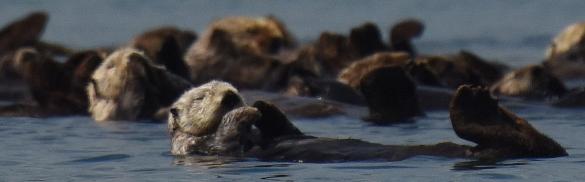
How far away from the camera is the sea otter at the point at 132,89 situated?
36.8 ft

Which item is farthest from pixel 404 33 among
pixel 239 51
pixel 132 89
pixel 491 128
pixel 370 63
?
pixel 491 128

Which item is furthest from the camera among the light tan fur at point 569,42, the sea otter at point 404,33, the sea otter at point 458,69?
the light tan fur at point 569,42

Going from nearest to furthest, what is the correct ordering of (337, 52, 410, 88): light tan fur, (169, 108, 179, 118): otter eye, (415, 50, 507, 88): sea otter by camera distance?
(169, 108, 179, 118): otter eye, (337, 52, 410, 88): light tan fur, (415, 50, 507, 88): sea otter

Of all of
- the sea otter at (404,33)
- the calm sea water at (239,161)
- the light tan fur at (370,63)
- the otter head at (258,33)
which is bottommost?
the calm sea water at (239,161)

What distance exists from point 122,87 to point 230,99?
229 centimetres

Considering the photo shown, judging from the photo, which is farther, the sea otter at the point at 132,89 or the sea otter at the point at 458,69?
the sea otter at the point at 458,69

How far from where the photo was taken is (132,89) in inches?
Result: 443

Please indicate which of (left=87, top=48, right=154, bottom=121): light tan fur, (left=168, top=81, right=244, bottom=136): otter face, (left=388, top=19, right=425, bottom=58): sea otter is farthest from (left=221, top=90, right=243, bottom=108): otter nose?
(left=388, top=19, right=425, bottom=58): sea otter

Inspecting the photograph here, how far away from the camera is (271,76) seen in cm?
1320

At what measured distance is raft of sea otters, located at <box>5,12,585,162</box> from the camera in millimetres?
8086

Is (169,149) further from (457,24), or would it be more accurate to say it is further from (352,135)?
(457,24)

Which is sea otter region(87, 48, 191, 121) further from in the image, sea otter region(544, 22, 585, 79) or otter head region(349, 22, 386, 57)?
sea otter region(544, 22, 585, 79)

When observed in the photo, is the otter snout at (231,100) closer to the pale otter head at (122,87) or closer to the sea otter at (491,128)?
the sea otter at (491,128)

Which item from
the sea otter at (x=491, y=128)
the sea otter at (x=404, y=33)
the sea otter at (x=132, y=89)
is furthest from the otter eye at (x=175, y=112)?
the sea otter at (x=404, y=33)
